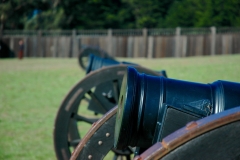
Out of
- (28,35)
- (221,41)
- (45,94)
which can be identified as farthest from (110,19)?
(45,94)

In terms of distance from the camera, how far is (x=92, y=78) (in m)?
5.66

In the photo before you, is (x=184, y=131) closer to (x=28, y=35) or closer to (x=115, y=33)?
(x=115, y=33)

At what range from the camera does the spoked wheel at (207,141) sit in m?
2.36

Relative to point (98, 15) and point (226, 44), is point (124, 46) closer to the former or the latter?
point (226, 44)

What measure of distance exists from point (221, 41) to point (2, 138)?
25550 mm

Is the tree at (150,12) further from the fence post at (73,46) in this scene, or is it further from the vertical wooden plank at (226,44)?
the vertical wooden plank at (226,44)

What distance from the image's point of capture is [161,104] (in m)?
2.92

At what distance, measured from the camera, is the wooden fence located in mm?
32750

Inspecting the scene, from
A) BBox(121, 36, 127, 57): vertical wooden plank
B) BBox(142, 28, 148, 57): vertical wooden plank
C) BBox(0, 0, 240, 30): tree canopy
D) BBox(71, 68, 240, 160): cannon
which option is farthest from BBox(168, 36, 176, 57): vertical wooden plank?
BBox(71, 68, 240, 160): cannon

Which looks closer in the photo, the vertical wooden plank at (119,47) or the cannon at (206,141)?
the cannon at (206,141)

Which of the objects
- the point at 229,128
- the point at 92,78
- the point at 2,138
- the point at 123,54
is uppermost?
the point at 229,128

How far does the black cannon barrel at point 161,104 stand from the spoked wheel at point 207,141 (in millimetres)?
434

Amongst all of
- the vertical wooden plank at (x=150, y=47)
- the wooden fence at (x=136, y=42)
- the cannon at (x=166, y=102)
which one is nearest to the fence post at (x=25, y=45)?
the wooden fence at (x=136, y=42)

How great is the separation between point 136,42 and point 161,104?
34.6 metres
